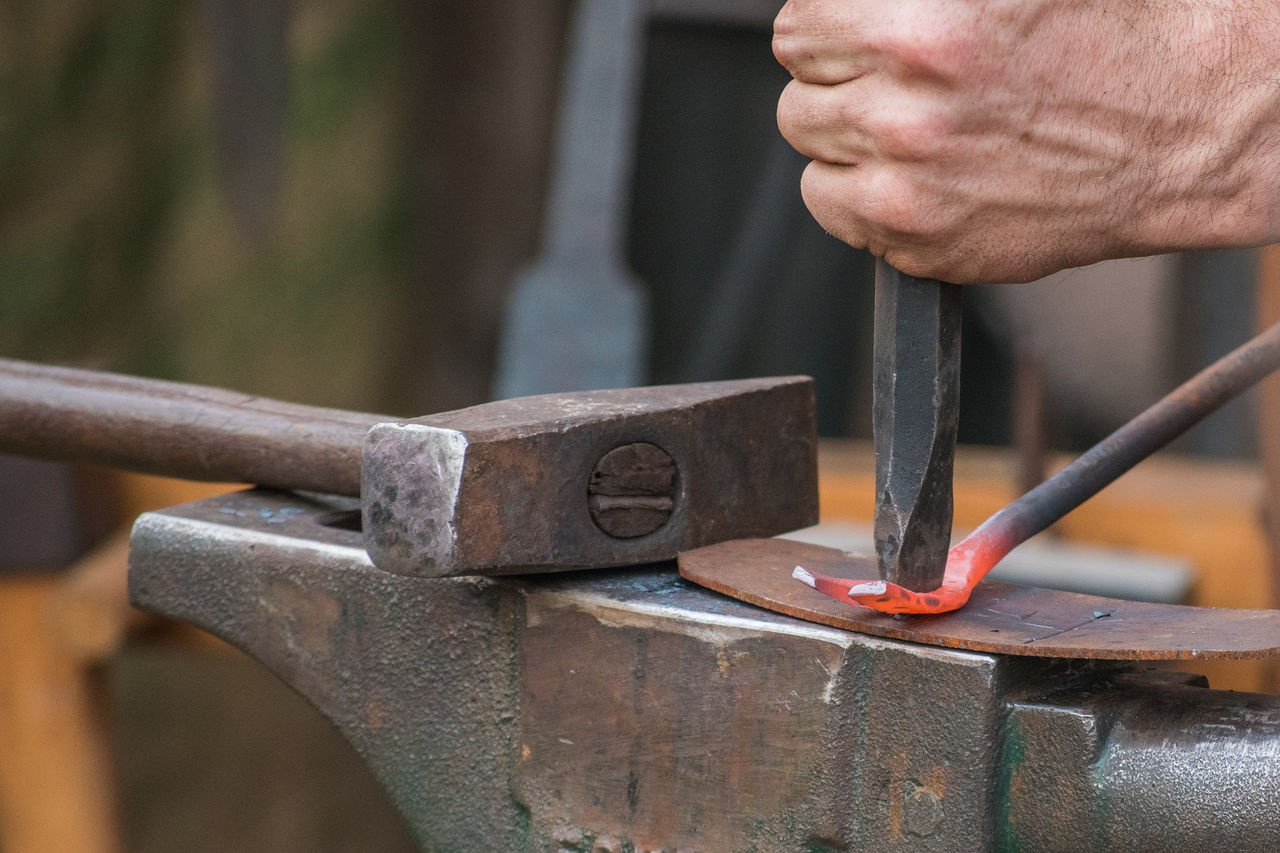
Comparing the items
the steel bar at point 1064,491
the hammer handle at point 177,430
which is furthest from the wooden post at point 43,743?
the steel bar at point 1064,491

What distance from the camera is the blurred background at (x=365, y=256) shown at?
2500 millimetres

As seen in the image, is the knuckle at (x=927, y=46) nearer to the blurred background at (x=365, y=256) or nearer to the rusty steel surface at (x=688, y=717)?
the rusty steel surface at (x=688, y=717)

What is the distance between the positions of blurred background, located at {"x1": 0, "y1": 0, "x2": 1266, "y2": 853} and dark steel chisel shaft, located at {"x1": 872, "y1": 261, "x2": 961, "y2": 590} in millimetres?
1418

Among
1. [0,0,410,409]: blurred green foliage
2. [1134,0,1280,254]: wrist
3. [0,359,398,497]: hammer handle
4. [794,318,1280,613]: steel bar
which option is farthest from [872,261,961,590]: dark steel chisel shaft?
[0,0,410,409]: blurred green foliage

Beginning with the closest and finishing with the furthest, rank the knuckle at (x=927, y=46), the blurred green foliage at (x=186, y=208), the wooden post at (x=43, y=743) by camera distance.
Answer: the knuckle at (x=927, y=46), the wooden post at (x=43, y=743), the blurred green foliage at (x=186, y=208)

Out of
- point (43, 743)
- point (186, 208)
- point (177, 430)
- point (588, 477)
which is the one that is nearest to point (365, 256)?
point (186, 208)

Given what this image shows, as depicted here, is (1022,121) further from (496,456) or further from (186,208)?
(186,208)

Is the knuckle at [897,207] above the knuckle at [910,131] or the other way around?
the other way around

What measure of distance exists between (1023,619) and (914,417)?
5.8 inches

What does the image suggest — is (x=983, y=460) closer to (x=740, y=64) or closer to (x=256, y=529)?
(x=740, y=64)

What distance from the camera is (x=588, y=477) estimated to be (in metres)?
0.85

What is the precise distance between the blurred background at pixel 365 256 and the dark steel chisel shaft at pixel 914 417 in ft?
4.65

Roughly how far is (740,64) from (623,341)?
0.83m

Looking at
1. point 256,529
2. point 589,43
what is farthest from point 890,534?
point 589,43
